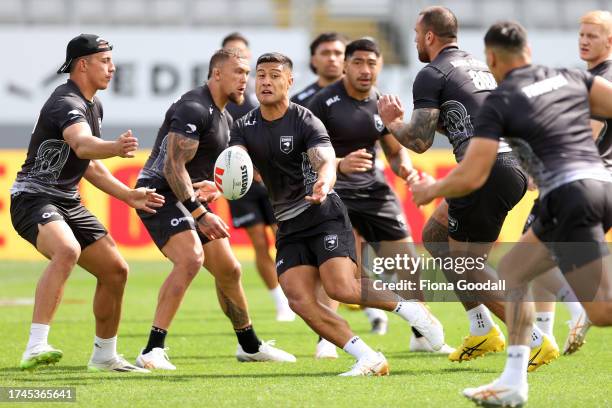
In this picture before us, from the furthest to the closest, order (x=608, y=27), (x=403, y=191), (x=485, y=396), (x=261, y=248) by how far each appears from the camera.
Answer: (x=403, y=191) < (x=261, y=248) < (x=608, y=27) < (x=485, y=396)

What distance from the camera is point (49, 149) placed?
27.8 ft

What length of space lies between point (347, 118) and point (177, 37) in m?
16.0

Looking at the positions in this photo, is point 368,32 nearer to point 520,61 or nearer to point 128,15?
point 128,15

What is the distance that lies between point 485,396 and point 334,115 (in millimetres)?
4552

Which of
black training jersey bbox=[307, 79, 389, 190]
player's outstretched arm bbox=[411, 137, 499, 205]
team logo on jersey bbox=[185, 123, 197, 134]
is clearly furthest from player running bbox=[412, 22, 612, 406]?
black training jersey bbox=[307, 79, 389, 190]

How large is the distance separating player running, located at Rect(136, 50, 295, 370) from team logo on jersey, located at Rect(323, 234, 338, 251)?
2.64 ft

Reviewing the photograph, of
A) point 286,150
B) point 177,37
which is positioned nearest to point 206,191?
point 286,150

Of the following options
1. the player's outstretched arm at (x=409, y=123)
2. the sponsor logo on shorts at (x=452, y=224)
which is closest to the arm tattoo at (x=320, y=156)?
the player's outstretched arm at (x=409, y=123)

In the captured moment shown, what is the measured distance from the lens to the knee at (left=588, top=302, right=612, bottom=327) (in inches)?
253

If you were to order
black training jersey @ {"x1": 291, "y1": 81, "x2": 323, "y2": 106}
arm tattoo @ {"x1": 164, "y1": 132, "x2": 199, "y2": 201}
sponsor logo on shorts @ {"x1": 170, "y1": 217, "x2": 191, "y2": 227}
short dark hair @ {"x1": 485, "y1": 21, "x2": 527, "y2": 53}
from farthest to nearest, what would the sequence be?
black training jersey @ {"x1": 291, "y1": 81, "x2": 323, "y2": 106} < sponsor logo on shorts @ {"x1": 170, "y1": 217, "x2": 191, "y2": 227} < arm tattoo @ {"x1": 164, "y1": 132, "x2": 199, "y2": 201} < short dark hair @ {"x1": 485, "y1": 21, "x2": 527, "y2": 53}

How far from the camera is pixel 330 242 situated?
8.25m

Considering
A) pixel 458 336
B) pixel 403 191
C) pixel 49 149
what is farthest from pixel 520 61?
pixel 403 191

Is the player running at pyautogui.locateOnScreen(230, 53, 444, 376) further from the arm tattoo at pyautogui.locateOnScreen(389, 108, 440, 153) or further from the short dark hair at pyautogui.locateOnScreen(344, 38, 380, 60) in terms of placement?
the short dark hair at pyautogui.locateOnScreen(344, 38, 380, 60)

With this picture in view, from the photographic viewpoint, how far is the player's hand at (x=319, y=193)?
7.78 m
